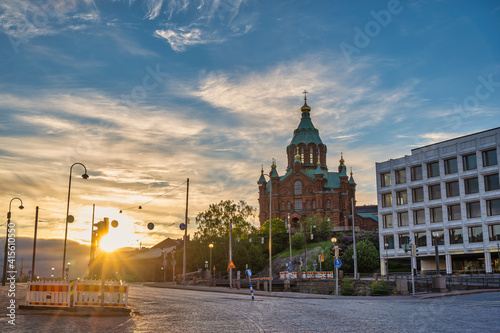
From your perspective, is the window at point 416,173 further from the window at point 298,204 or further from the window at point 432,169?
the window at point 298,204

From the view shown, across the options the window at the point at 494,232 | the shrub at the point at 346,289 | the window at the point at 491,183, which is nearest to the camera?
the shrub at the point at 346,289

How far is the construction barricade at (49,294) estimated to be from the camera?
20359 millimetres

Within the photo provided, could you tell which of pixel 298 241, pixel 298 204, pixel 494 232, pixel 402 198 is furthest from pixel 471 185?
pixel 298 204

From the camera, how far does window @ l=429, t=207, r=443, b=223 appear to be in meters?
70.2

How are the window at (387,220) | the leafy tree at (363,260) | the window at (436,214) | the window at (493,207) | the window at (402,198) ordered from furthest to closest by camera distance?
1. the leafy tree at (363,260)
2. the window at (387,220)
3. the window at (402,198)
4. the window at (436,214)
5. the window at (493,207)

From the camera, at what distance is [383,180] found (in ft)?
262

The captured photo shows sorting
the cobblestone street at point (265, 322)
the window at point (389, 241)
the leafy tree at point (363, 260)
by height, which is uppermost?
the window at point (389, 241)

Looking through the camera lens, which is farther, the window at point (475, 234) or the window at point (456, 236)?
the window at point (456, 236)

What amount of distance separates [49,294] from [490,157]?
59140 millimetres

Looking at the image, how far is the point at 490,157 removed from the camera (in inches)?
2542

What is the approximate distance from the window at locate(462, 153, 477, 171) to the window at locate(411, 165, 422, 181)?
756 cm

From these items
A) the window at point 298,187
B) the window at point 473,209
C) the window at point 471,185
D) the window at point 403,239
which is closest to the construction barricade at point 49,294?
the window at point 473,209

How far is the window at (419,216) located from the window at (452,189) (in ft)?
16.7

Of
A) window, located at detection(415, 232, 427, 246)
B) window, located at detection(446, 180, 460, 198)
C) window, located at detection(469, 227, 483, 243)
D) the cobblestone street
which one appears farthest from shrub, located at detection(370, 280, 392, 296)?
window, located at detection(415, 232, 427, 246)
